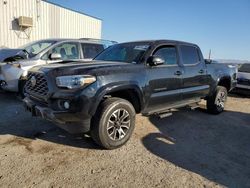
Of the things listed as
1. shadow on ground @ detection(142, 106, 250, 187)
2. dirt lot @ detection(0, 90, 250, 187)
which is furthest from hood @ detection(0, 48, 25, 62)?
shadow on ground @ detection(142, 106, 250, 187)

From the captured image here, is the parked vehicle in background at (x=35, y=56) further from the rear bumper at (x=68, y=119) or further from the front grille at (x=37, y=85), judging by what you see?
the rear bumper at (x=68, y=119)

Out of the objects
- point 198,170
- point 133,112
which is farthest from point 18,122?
point 198,170

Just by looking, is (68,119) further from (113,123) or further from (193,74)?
(193,74)

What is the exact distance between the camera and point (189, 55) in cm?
575

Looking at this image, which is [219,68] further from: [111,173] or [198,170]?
[111,173]

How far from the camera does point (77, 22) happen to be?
59.2 feet

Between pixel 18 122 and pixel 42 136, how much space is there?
3.34ft

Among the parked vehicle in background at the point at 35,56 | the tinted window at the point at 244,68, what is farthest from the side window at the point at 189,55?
the tinted window at the point at 244,68

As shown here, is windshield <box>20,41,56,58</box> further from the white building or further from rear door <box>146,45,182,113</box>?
the white building

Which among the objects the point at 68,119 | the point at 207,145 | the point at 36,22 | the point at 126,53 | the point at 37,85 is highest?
the point at 36,22

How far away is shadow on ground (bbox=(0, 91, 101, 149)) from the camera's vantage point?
4246 millimetres

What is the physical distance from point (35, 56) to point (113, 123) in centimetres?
414

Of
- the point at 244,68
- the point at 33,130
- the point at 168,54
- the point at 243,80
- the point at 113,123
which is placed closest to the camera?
the point at 113,123

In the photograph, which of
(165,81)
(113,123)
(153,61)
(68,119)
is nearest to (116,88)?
(113,123)
